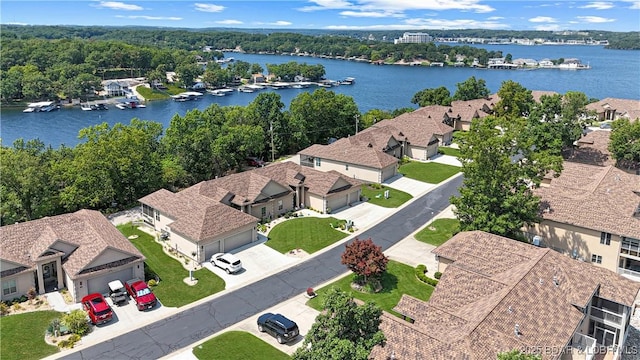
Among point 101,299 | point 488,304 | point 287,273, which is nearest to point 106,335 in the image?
point 101,299

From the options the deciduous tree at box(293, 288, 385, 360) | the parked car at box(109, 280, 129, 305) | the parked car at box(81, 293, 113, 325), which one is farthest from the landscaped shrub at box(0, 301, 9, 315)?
the deciduous tree at box(293, 288, 385, 360)

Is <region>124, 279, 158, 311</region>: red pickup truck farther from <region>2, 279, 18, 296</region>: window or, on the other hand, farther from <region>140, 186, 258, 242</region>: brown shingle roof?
<region>2, 279, 18, 296</region>: window

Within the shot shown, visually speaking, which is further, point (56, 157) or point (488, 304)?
point (56, 157)

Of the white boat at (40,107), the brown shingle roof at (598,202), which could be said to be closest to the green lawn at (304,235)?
the brown shingle roof at (598,202)

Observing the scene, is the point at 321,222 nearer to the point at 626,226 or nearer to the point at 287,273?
→ the point at 287,273

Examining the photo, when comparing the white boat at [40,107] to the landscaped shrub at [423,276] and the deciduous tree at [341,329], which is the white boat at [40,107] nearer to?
the landscaped shrub at [423,276]

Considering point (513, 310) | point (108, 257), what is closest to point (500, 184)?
point (513, 310)
